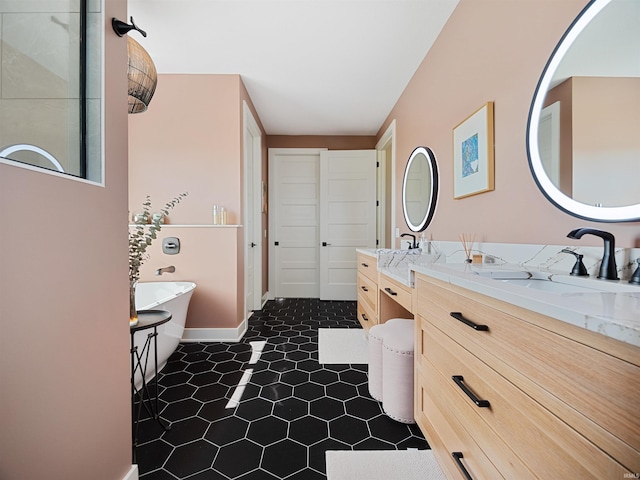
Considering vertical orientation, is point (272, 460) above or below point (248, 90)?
below

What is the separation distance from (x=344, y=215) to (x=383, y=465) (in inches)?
135

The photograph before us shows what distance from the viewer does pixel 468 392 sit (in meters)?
0.88

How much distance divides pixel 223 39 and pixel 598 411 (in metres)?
2.90

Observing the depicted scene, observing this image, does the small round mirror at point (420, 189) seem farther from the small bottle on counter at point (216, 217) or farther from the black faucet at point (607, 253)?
the small bottle on counter at point (216, 217)

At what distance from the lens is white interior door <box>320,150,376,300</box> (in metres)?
4.36

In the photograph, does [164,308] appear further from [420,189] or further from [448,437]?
[420,189]

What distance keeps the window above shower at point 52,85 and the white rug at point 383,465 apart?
4.99 ft

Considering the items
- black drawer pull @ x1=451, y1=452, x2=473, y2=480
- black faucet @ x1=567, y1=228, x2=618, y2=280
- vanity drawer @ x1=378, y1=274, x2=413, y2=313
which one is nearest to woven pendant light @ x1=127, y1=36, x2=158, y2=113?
vanity drawer @ x1=378, y1=274, x2=413, y2=313

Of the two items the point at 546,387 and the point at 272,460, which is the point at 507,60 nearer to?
the point at 546,387

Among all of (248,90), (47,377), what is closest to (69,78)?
(47,377)

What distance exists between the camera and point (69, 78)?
927mm

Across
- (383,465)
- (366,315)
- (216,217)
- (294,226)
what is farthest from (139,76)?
(294,226)

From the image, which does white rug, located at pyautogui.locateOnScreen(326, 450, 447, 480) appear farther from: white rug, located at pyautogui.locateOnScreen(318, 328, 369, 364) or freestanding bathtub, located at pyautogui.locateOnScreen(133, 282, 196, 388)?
freestanding bathtub, located at pyautogui.locateOnScreen(133, 282, 196, 388)

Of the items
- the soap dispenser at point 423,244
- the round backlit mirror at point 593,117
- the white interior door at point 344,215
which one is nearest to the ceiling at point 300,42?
the white interior door at point 344,215
